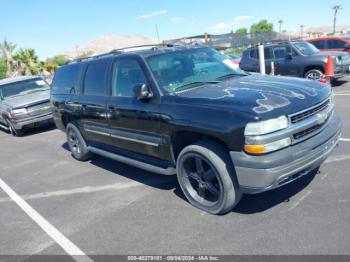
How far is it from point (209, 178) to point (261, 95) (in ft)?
3.68

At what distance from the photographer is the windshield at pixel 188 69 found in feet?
14.8

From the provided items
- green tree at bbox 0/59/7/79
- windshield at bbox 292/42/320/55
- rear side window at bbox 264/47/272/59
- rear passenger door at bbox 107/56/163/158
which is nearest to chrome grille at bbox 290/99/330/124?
rear passenger door at bbox 107/56/163/158

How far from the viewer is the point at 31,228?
4477mm

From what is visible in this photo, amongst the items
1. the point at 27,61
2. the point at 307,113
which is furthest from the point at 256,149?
the point at 27,61

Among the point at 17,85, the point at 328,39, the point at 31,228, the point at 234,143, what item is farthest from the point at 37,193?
the point at 328,39

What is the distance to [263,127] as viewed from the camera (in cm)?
339

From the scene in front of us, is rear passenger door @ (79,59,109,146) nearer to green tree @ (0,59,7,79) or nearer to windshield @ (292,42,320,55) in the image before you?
windshield @ (292,42,320,55)

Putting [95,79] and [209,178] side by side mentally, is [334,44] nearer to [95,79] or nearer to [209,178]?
[95,79]

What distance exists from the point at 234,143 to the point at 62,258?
213 cm

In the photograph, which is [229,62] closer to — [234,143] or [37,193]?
[234,143]

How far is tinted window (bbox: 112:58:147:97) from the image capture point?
15.6ft

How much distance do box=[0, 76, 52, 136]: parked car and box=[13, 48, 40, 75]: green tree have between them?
31.1 meters

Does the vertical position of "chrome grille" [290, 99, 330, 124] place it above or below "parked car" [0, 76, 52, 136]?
above

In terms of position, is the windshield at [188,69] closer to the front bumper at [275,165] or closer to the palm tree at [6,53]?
the front bumper at [275,165]
